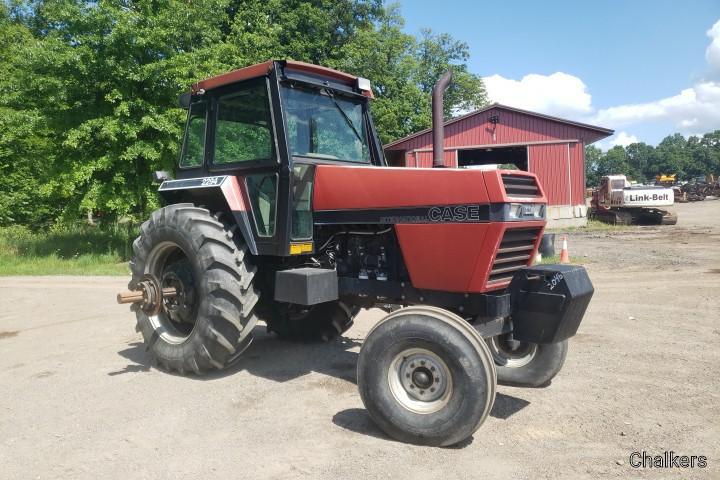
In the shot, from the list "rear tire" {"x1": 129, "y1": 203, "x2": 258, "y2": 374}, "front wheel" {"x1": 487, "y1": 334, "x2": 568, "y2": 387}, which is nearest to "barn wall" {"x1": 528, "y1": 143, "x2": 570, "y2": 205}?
"front wheel" {"x1": 487, "y1": 334, "x2": 568, "y2": 387}

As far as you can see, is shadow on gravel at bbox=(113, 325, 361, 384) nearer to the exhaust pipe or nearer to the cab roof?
the exhaust pipe

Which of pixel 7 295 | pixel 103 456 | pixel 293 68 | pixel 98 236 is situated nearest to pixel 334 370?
pixel 103 456

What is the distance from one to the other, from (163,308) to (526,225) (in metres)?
3.42

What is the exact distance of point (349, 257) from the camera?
15.4 feet

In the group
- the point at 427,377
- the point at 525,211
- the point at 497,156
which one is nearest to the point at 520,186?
the point at 525,211

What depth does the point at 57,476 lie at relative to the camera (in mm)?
3182

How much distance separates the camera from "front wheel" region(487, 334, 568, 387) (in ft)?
14.6

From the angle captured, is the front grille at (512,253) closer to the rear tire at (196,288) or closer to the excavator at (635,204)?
the rear tire at (196,288)

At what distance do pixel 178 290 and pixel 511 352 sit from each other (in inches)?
121

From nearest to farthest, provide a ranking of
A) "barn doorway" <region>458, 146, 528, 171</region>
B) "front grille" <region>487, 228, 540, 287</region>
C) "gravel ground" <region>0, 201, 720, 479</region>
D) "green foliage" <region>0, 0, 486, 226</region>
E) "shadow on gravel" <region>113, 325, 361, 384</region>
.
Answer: "gravel ground" <region>0, 201, 720, 479</region>
"front grille" <region>487, 228, 540, 287</region>
"shadow on gravel" <region>113, 325, 361, 384</region>
"green foliage" <region>0, 0, 486, 226</region>
"barn doorway" <region>458, 146, 528, 171</region>

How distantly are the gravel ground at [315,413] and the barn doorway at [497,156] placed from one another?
17.0 metres

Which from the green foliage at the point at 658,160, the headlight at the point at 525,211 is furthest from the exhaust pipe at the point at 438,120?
the green foliage at the point at 658,160

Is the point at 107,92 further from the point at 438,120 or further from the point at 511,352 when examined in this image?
the point at 511,352

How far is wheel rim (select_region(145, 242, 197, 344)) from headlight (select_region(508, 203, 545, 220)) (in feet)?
9.69
